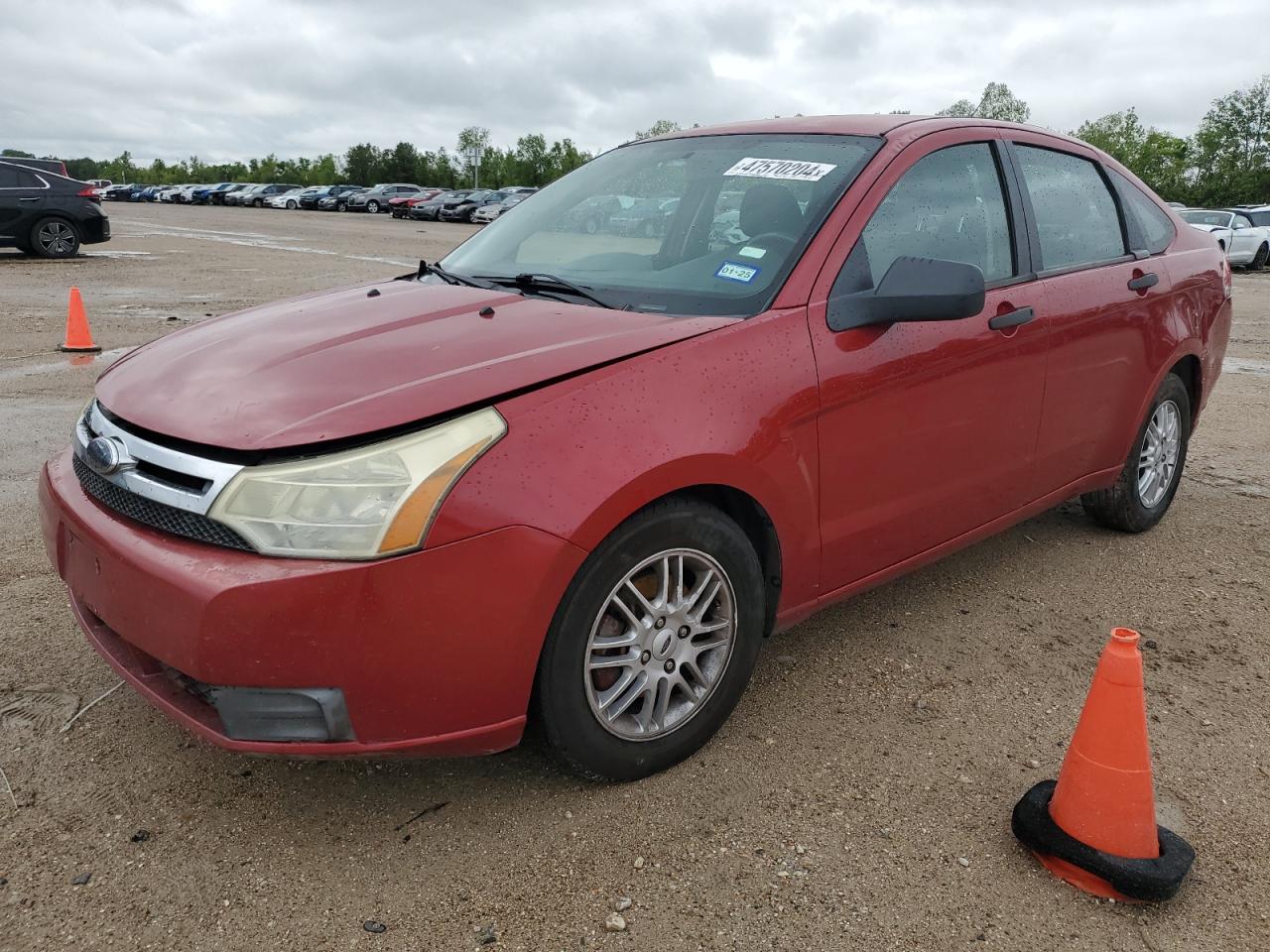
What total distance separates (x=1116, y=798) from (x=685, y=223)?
6.71ft

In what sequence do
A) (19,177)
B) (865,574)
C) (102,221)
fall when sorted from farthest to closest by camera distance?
1. (102,221)
2. (19,177)
3. (865,574)

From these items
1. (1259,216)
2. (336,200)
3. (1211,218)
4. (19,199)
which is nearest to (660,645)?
(19,199)

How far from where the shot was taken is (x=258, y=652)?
6.97 ft

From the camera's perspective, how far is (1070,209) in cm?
395

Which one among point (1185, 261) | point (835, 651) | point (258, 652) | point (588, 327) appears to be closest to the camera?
point (258, 652)

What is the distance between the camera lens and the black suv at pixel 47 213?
16266 millimetres

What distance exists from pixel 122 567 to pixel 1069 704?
2.63 m

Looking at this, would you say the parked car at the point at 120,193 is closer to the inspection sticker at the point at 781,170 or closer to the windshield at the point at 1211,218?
the windshield at the point at 1211,218

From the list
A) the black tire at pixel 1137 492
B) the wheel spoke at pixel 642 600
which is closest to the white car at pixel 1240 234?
the black tire at pixel 1137 492

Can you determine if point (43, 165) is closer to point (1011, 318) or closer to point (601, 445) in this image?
point (1011, 318)

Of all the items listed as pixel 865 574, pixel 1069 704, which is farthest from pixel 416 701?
pixel 1069 704

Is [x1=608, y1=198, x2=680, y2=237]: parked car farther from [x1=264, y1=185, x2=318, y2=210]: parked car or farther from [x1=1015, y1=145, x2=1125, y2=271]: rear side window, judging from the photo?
[x1=264, y1=185, x2=318, y2=210]: parked car

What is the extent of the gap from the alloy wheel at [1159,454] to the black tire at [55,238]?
1753cm

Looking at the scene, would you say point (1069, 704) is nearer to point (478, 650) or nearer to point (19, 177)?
point (478, 650)
